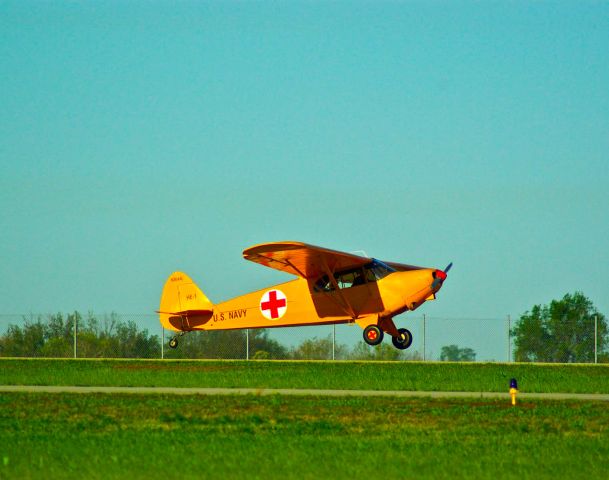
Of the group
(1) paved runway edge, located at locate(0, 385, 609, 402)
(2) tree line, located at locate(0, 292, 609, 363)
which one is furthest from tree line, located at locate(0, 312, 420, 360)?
(1) paved runway edge, located at locate(0, 385, 609, 402)

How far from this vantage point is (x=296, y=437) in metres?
15.2

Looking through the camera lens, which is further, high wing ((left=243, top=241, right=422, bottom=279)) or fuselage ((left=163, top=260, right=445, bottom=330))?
fuselage ((left=163, top=260, right=445, bottom=330))

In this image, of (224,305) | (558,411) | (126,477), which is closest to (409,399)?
(558,411)

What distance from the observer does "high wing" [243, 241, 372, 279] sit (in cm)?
3109

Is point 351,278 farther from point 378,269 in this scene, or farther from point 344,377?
point 344,377

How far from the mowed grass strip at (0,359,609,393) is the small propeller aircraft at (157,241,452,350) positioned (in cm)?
158

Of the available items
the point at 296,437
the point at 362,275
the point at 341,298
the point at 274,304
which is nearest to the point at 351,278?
the point at 362,275

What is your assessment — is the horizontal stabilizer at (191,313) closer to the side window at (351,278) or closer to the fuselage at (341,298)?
the fuselage at (341,298)

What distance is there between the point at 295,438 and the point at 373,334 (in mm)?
18046

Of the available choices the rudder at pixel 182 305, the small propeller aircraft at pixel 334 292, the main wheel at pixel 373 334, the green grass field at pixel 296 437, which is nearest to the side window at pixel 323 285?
the small propeller aircraft at pixel 334 292

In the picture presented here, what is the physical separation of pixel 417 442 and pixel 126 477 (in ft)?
15.2

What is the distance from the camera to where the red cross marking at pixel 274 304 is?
34.6m

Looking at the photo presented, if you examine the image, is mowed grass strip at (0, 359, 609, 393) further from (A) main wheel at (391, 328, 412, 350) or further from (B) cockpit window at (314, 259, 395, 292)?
(B) cockpit window at (314, 259, 395, 292)

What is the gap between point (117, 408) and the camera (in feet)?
60.4
